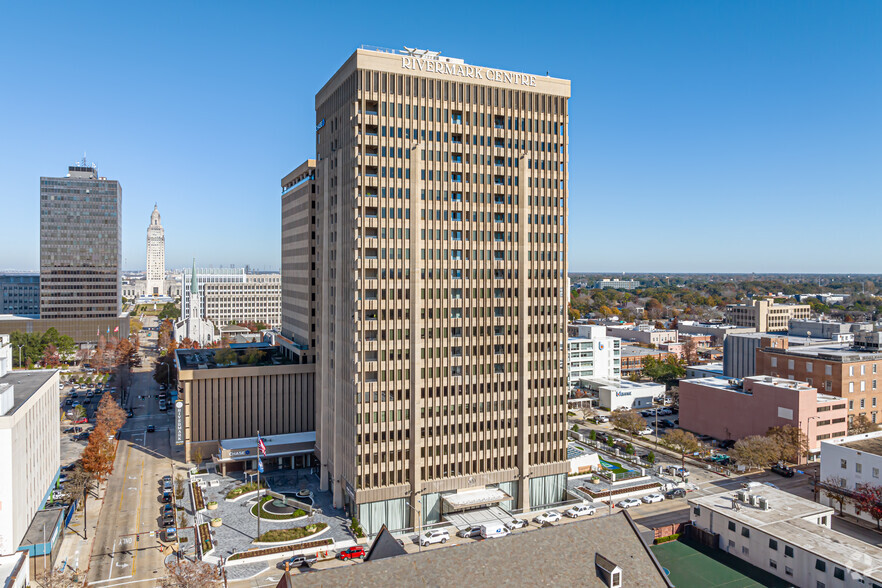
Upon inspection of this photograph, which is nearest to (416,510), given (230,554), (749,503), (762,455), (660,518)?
(230,554)

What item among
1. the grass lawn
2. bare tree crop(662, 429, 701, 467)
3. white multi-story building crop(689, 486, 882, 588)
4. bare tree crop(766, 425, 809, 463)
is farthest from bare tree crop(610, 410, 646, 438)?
the grass lawn

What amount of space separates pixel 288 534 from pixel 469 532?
934 inches

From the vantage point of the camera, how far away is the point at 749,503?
73812mm

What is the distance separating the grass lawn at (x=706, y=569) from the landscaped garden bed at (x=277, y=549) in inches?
1586

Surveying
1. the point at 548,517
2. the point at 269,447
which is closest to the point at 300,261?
the point at 269,447

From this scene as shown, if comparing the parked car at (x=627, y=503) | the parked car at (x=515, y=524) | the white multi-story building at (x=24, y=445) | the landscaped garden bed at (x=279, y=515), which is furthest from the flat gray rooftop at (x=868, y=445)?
the white multi-story building at (x=24, y=445)

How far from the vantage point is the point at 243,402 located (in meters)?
116

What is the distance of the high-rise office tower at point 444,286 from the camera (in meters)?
81.9

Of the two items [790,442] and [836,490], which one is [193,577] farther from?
[790,442]

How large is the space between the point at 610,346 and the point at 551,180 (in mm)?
96996

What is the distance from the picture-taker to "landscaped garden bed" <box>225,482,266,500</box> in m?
93.9

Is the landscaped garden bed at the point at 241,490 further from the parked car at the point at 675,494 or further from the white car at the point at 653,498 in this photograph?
the parked car at the point at 675,494

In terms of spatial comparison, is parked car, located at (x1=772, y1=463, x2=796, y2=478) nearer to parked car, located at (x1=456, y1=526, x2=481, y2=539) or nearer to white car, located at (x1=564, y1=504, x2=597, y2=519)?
white car, located at (x1=564, y1=504, x2=597, y2=519)

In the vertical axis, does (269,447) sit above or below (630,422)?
above
